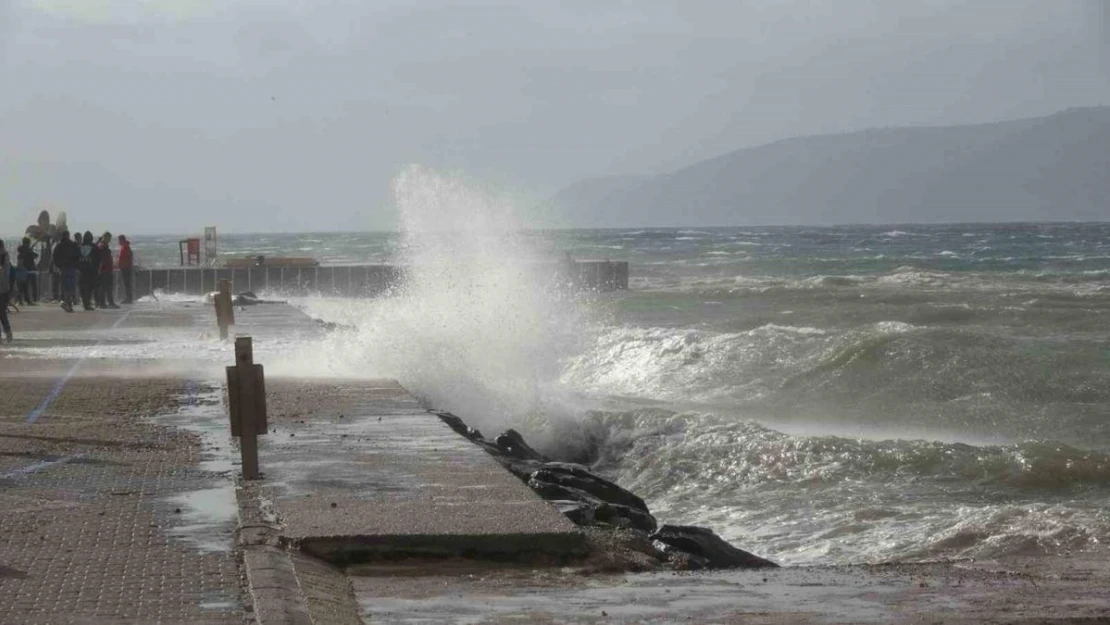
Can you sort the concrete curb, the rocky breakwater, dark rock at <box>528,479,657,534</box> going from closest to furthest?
1. the concrete curb
2. the rocky breakwater
3. dark rock at <box>528,479,657,534</box>

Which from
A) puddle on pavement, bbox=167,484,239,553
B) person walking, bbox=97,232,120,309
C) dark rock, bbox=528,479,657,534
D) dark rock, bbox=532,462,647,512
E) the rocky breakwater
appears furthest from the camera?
person walking, bbox=97,232,120,309

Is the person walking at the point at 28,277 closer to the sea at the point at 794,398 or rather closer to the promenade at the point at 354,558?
the sea at the point at 794,398

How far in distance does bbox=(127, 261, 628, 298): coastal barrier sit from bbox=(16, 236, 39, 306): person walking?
6762mm

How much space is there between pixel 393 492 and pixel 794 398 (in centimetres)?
1279

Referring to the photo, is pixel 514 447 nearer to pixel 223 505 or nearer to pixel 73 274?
pixel 223 505

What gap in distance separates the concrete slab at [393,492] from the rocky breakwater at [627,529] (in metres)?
0.38

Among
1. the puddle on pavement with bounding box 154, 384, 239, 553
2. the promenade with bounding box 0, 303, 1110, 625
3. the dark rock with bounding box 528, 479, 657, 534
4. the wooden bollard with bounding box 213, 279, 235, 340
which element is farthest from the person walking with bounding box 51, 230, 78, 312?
the dark rock with bounding box 528, 479, 657, 534

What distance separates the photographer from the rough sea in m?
12.3

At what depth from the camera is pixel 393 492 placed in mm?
9648

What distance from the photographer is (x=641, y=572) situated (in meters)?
8.24

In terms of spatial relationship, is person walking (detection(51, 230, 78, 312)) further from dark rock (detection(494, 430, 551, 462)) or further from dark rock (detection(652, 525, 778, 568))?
dark rock (detection(652, 525, 778, 568))

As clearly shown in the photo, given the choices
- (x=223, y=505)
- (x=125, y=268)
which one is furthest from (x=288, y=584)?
(x=125, y=268)

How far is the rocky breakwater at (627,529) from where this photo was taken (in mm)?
8867

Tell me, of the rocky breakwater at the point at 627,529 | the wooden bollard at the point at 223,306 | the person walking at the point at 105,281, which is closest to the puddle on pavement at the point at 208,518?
the rocky breakwater at the point at 627,529
